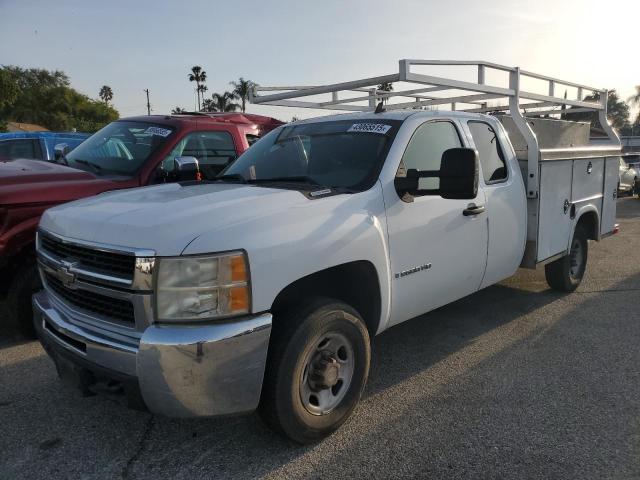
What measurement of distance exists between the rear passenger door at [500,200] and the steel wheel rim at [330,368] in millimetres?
1692

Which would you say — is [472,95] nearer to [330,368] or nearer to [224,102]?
[330,368]

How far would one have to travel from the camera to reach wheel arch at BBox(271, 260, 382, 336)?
294cm

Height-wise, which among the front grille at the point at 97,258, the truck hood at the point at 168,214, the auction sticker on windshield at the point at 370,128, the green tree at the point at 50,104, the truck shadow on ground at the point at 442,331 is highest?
the green tree at the point at 50,104

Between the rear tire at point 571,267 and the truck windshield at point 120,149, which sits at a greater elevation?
the truck windshield at point 120,149

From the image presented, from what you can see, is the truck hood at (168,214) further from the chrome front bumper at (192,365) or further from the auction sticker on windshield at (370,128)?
the auction sticker on windshield at (370,128)

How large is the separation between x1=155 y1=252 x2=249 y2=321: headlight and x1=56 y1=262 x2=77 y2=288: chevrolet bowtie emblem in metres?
0.64

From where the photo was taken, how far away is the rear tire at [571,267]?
5812 millimetres

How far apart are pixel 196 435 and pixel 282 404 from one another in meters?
0.72

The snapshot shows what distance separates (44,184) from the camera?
4383 millimetres

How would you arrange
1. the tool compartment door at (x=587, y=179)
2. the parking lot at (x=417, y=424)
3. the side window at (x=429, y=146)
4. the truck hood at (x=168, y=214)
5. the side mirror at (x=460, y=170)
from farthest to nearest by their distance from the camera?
the tool compartment door at (x=587, y=179), the side window at (x=429, y=146), the side mirror at (x=460, y=170), the parking lot at (x=417, y=424), the truck hood at (x=168, y=214)

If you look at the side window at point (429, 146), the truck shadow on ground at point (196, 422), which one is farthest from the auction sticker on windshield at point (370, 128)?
the truck shadow on ground at point (196, 422)

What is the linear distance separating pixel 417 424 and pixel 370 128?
2.00 m

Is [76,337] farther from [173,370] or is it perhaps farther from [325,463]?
[325,463]

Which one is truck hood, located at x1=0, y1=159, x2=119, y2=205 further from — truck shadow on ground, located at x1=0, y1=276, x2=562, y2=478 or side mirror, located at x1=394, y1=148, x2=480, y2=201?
side mirror, located at x1=394, y1=148, x2=480, y2=201
